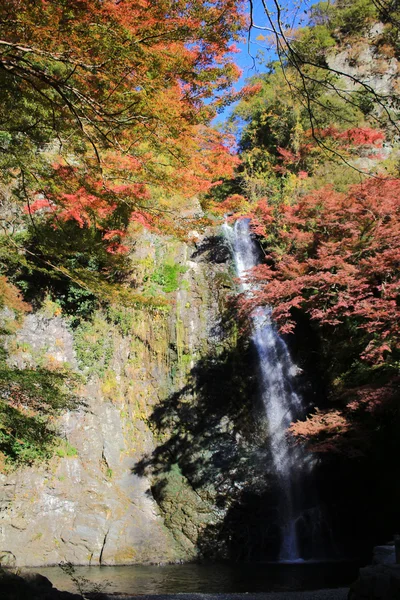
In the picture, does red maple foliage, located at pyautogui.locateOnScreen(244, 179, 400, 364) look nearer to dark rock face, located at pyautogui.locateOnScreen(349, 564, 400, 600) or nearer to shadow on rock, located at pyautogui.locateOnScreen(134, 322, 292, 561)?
shadow on rock, located at pyautogui.locateOnScreen(134, 322, 292, 561)

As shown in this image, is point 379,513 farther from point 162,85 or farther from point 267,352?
point 162,85

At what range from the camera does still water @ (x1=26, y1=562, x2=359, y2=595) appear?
6.84 m

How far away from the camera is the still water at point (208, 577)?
A: 269 inches

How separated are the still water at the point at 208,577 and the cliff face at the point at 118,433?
2.19 ft

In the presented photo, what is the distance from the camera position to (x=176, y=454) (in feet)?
35.2

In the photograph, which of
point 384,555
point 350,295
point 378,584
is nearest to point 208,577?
point 384,555

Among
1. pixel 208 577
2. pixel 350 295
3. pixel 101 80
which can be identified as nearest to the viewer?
pixel 101 80

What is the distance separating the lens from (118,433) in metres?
10.8

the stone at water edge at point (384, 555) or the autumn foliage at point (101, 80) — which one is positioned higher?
the autumn foliage at point (101, 80)

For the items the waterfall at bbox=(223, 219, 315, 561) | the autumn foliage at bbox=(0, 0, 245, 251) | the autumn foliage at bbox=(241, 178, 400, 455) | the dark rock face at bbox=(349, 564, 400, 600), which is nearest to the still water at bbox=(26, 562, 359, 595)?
the waterfall at bbox=(223, 219, 315, 561)

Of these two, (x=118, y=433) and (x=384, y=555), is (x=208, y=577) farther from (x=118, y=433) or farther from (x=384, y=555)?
→ (x=118, y=433)

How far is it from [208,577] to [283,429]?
13.0ft

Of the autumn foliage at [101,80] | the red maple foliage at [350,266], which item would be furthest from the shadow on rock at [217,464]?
the autumn foliage at [101,80]

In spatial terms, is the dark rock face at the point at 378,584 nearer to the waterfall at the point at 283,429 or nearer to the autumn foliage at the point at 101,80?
the autumn foliage at the point at 101,80
